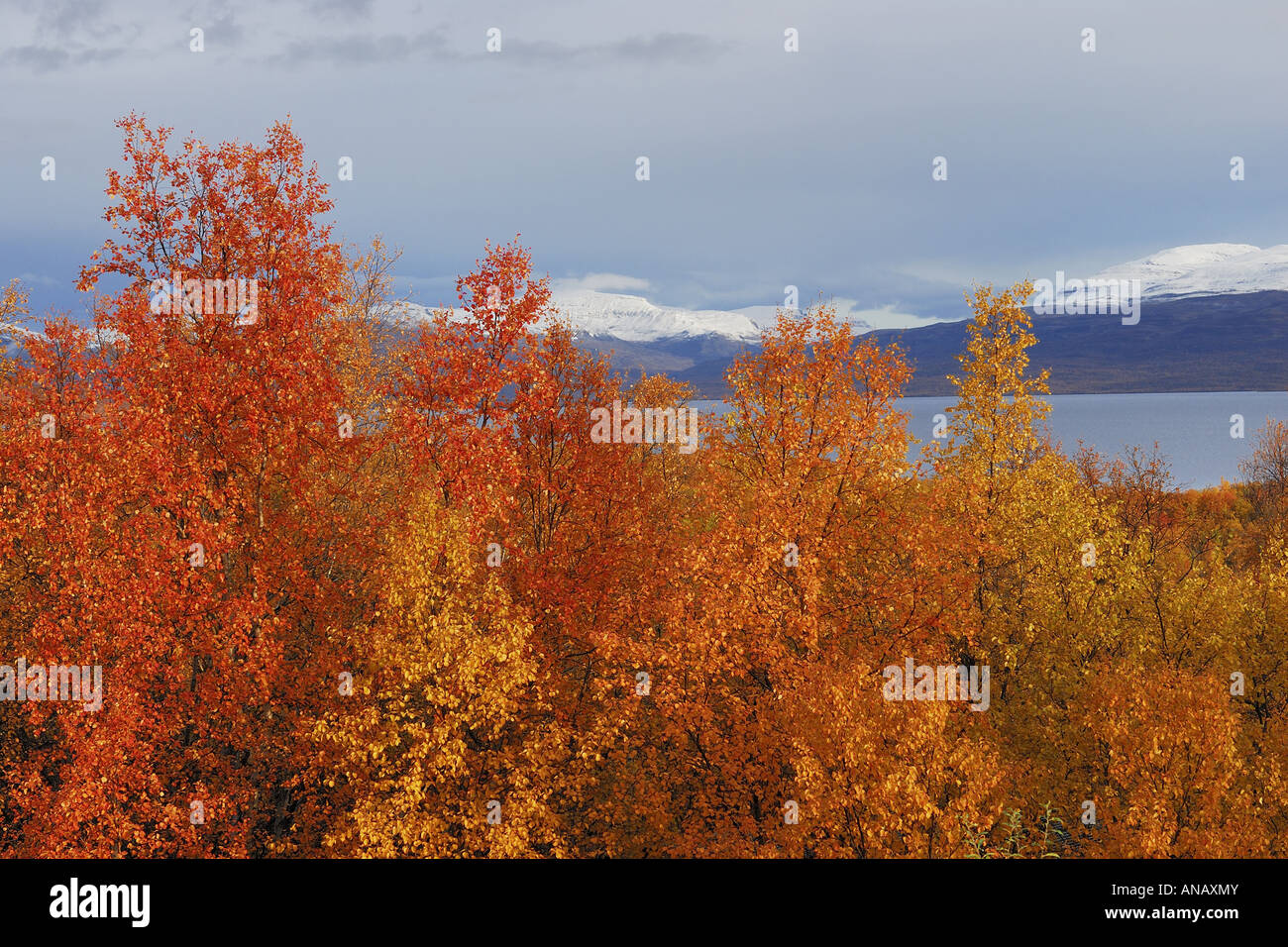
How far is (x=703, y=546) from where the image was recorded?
32.2 metres

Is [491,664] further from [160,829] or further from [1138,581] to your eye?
[1138,581]

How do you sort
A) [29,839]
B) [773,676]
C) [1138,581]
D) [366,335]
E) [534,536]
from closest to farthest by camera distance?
1. [29,839]
2. [773,676]
3. [1138,581]
4. [534,536]
5. [366,335]

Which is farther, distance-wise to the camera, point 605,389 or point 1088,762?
point 605,389

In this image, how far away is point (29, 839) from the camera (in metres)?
28.8

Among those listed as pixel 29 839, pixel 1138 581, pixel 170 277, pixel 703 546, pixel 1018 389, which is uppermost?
pixel 170 277

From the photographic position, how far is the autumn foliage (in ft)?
88.4

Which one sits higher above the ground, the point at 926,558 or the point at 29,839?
the point at 926,558

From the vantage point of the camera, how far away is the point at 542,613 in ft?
120

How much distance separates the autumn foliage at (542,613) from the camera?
2694 cm

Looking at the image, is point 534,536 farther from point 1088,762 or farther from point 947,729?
point 1088,762
